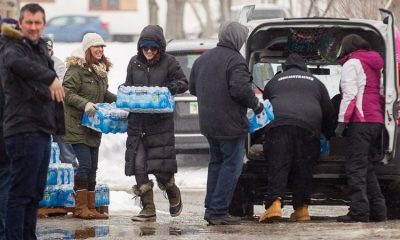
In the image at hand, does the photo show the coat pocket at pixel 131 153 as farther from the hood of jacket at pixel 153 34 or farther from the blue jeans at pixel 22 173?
the blue jeans at pixel 22 173

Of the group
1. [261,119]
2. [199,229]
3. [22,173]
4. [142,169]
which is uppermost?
[261,119]

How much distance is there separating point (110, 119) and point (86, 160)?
2.10ft

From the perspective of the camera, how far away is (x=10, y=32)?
941 cm

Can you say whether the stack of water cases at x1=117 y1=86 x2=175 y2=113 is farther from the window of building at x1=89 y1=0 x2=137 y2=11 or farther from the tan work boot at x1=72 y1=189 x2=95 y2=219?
the window of building at x1=89 y1=0 x2=137 y2=11

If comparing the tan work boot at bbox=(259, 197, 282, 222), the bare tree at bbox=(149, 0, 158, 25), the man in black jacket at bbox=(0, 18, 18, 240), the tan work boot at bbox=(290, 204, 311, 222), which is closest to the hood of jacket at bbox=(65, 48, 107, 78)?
the tan work boot at bbox=(259, 197, 282, 222)

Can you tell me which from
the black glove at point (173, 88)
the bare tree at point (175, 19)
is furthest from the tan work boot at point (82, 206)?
the bare tree at point (175, 19)

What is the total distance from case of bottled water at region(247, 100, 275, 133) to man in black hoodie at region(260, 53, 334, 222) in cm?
26

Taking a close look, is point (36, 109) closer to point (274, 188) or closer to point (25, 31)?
point (25, 31)

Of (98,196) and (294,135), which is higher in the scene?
(294,135)

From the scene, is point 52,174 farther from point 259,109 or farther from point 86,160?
point 259,109

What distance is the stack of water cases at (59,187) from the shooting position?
12930 millimetres

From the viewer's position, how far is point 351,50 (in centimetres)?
1227

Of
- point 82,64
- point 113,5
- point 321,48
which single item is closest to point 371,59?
point 321,48

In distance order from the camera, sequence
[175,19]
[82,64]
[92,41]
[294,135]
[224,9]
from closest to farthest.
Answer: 1. [294,135]
2. [92,41]
3. [82,64]
4. [175,19]
5. [224,9]
